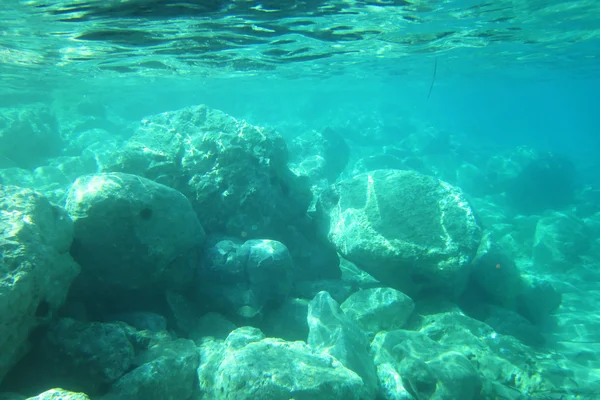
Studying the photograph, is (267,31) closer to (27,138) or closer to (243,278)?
(243,278)

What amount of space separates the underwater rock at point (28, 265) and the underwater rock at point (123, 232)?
481 mm

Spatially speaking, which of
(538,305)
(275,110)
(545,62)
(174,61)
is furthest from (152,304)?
(275,110)

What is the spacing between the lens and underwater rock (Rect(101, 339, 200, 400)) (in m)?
3.84

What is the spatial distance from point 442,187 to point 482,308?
326 centimetres

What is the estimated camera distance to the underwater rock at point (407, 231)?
7.43 m

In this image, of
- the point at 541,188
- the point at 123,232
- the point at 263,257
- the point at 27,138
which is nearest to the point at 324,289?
the point at 263,257

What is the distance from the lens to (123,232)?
5.47m

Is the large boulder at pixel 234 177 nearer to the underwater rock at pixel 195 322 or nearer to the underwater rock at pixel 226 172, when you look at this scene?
the underwater rock at pixel 226 172

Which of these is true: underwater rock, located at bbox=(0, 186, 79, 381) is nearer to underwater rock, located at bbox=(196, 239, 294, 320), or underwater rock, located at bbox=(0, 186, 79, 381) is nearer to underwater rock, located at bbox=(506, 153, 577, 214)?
underwater rock, located at bbox=(196, 239, 294, 320)

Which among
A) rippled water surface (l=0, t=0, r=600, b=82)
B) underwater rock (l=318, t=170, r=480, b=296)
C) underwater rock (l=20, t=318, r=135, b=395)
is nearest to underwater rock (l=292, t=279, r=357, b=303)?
underwater rock (l=318, t=170, r=480, b=296)

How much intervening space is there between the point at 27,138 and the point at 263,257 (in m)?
18.5

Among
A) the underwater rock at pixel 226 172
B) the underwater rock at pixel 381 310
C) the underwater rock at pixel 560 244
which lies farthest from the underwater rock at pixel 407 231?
the underwater rock at pixel 560 244

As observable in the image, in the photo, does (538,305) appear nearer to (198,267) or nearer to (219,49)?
(198,267)

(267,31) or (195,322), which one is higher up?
(267,31)
